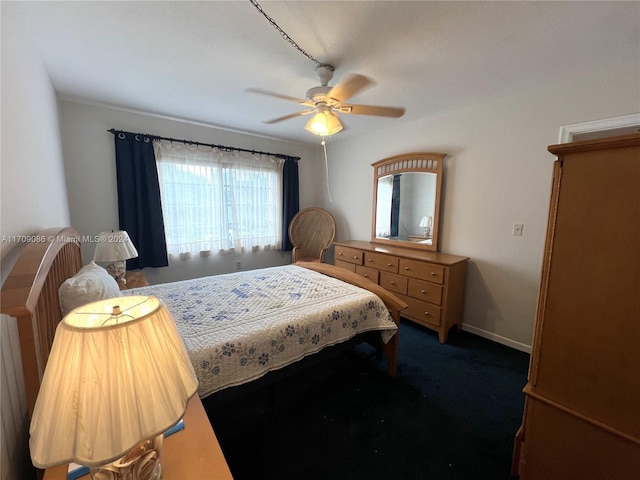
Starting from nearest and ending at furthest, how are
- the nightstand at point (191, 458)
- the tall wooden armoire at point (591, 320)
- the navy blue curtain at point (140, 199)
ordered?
the nightstand at point (191, 458) → the tall wooden armoire at point (591, 320) → the navy blue curtain at point (140, 199)

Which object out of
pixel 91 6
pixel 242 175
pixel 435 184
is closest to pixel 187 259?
pixel 242 175

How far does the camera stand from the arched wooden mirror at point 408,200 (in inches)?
120

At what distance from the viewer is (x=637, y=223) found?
0.92 m

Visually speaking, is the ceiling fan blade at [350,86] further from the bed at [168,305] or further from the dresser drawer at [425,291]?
the dresser drawer at [425,291]

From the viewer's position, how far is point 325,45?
5.54ft

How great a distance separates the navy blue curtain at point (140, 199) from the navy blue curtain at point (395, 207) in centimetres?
290

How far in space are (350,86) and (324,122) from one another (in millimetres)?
523

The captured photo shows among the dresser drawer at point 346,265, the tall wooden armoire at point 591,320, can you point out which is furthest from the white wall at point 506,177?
the tall wooden armoire at point 591,320

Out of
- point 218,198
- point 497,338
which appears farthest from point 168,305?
point 497,338

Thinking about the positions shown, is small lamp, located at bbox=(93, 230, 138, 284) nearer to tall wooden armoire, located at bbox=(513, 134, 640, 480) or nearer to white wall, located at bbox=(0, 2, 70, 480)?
white wall, located at bbox=(0, 2, 70, 480)

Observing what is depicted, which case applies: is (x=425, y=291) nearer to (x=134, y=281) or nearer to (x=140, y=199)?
(x=134, y=281)

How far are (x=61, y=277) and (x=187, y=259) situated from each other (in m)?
2.12

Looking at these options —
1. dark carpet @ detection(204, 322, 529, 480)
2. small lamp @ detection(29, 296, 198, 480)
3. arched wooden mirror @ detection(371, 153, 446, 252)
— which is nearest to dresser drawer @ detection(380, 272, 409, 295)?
arched wooden mirror @ detection(371, 153, 446, 252)

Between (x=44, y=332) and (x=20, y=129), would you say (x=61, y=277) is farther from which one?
(x=20, y=129)
